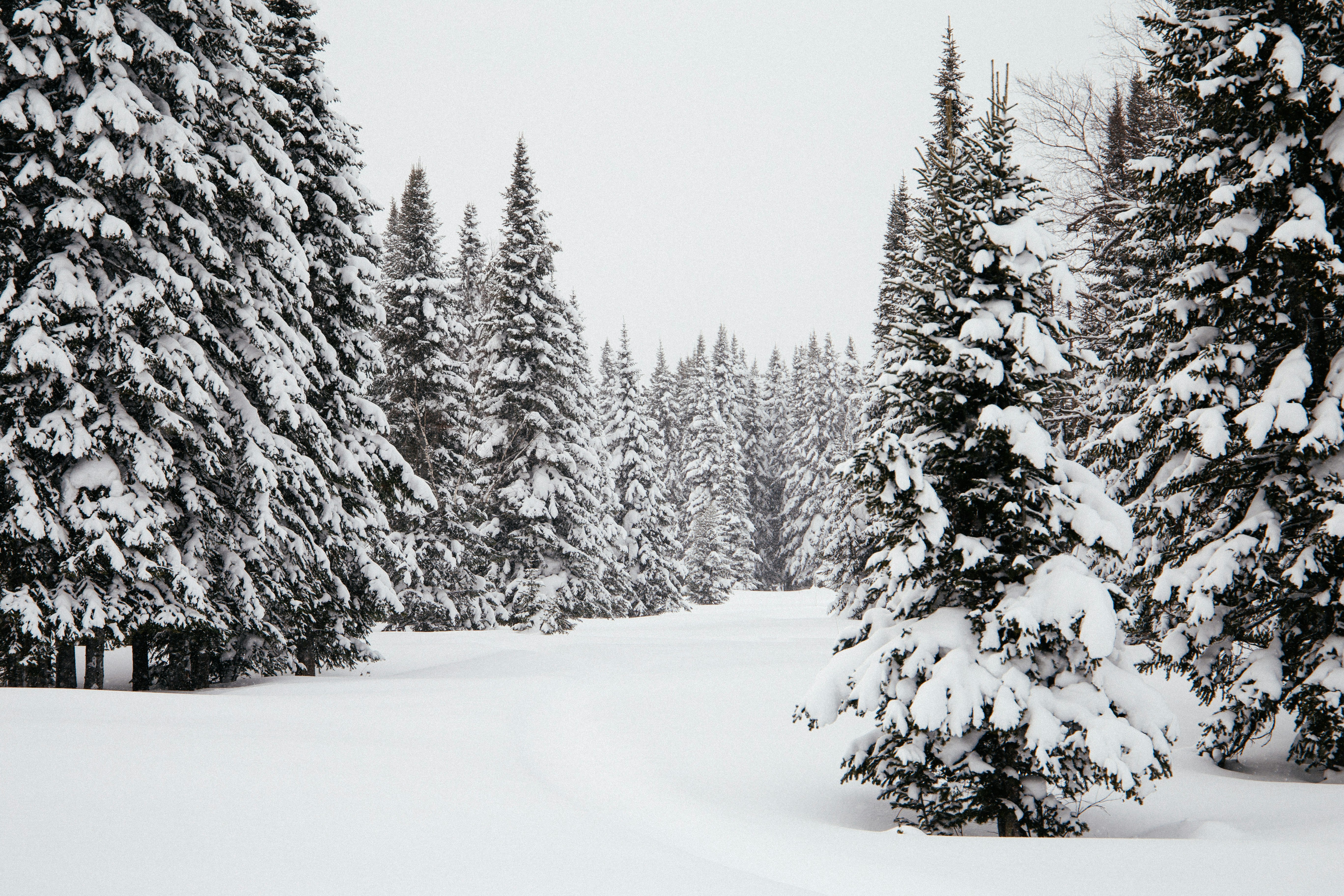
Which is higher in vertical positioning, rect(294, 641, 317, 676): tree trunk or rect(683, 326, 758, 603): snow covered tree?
rect(683, 326, 758, 603): snow covered tree

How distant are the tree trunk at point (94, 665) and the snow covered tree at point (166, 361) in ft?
1.48

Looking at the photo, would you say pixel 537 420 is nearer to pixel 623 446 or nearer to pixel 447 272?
pixel 447 272

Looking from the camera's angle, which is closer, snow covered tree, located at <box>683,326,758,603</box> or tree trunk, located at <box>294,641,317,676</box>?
tree trunk, located at <box>294,641,317,676</box>

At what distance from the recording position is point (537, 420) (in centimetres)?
2712

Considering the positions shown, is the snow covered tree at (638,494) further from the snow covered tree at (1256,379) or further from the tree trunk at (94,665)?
the snow covered tree at (1256,379)

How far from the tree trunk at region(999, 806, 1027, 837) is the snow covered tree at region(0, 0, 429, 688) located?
1034 centimetres

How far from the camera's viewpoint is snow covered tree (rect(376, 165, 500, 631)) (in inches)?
1041

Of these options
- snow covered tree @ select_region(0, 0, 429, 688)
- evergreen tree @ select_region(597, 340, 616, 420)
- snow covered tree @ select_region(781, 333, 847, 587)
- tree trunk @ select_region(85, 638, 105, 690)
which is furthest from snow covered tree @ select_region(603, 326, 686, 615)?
tree trunk @ select_region(85, 638, 105, 690)

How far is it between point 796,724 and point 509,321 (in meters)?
18.2

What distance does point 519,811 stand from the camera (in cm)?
716

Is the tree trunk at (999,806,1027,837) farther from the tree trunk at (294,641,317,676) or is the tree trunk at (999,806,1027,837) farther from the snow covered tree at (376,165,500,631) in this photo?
the snow covered tree at (376,165,500,631)

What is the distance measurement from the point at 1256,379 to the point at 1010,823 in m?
6.24

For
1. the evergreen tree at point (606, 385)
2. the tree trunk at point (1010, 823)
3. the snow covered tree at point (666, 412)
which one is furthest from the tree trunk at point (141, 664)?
the snow covered tree at point (666, 412)

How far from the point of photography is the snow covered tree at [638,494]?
40156 millimetres
